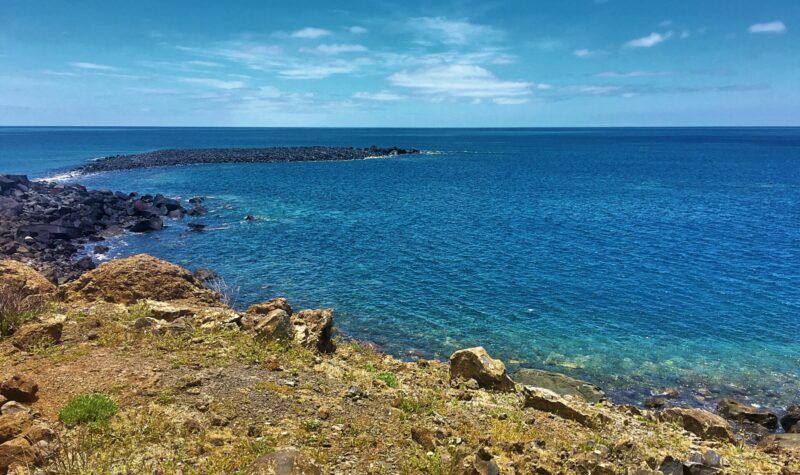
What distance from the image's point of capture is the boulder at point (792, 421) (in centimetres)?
2008

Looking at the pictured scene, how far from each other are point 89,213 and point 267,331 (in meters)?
50.5

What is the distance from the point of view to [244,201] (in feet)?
242

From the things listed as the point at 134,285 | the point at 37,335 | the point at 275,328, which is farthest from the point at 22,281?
the point at 275,328

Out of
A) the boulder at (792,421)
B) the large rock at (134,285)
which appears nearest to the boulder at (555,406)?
the boulder at (792,421)

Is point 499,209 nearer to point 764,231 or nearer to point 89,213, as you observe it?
point 764,231

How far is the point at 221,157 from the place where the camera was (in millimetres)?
137000

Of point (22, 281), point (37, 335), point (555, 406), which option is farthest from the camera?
point (22, 281)

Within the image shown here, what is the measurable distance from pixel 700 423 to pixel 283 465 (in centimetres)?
1595

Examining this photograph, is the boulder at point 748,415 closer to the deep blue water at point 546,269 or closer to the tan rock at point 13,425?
the deep blue water at point 546,269

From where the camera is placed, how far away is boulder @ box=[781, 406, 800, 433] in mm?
20078

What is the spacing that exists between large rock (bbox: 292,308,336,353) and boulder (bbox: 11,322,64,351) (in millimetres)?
7406

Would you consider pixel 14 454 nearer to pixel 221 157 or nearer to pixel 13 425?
pixel 13 425

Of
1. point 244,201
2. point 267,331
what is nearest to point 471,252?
point 267,331

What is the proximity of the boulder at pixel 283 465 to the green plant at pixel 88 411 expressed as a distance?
3.91 m
